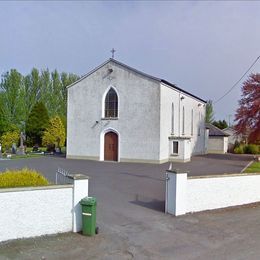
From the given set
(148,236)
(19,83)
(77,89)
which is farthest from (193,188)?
(19,83)

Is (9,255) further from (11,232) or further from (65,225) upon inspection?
(65,225)

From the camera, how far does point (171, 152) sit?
28.3 m

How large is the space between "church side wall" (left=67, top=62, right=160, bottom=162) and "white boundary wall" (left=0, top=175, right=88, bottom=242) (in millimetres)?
18629

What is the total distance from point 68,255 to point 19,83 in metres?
51.1

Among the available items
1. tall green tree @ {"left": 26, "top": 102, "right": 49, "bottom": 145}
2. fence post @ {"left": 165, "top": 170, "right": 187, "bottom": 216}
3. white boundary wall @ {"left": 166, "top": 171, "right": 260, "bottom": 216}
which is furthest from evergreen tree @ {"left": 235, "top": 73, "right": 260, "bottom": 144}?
tall green tree @ {"left": 26, "top": 102, "right": 49, "bottom": 145}

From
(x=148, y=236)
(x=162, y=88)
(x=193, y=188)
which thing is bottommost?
(x=148, y=236)

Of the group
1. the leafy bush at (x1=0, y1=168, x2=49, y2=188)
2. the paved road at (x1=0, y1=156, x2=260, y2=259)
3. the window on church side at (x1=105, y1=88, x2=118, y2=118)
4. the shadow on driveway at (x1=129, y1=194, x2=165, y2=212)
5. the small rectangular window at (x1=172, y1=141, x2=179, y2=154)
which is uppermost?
the window on church side at (x1=105, y1=88, x2=118, y2=118)

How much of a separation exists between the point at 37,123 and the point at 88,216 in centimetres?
4445

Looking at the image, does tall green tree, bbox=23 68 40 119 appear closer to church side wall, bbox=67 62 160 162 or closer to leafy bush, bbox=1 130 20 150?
leafy bush, bbox=1 130 20 150

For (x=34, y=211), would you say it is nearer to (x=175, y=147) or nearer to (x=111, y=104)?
(x=111, y=104)

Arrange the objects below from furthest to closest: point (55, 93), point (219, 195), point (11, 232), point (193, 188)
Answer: point (55, 93), point (219, 195), point (193, 188), point (11, 232)

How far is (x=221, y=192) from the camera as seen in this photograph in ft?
36.2

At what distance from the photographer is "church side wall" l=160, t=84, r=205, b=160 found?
2711cm

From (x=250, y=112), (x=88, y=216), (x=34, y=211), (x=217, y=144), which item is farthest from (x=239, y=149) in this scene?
(x=34, y=211)
